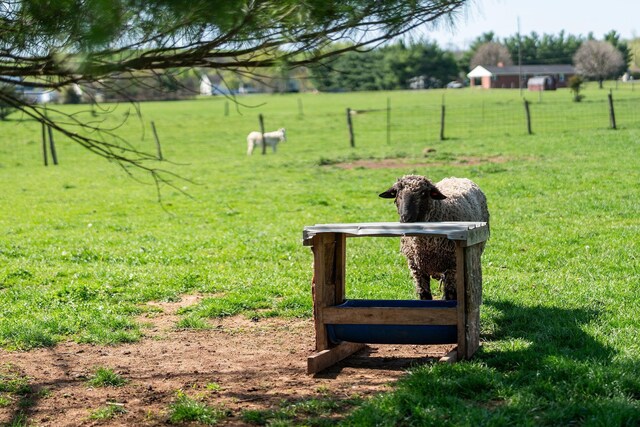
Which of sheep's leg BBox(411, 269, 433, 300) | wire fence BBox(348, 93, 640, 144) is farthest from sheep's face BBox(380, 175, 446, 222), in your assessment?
wire fence BBox(348, 93, 640, 144)

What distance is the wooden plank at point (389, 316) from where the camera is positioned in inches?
241

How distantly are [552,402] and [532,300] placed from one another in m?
2.94

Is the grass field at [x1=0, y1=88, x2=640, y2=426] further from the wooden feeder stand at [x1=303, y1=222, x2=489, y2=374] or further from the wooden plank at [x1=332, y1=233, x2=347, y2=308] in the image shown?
the wooden plank at [x1=332, y1=233, x2=347, y2=308]

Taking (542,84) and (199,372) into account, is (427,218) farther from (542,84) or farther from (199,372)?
(542,84)

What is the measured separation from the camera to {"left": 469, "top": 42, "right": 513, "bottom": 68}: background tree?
9830 cm

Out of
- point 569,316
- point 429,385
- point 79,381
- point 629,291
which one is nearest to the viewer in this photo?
point 429,385

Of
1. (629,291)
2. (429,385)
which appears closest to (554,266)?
(629,291)

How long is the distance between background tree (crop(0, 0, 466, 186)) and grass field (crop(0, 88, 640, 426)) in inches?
61.4

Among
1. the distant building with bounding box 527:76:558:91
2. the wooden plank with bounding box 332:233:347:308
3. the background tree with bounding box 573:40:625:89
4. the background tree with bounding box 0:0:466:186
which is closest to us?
the background tree with bounding box 0:0:466:186

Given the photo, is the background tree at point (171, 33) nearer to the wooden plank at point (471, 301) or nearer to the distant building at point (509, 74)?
the wooden plank at point (471, 301)

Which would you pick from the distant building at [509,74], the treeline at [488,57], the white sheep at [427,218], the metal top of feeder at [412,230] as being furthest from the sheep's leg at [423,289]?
the distant building at [509,74]

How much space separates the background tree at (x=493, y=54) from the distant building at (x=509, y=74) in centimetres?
375

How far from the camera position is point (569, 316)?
716cm

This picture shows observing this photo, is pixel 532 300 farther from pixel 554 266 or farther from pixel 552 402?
pixel 552 402
